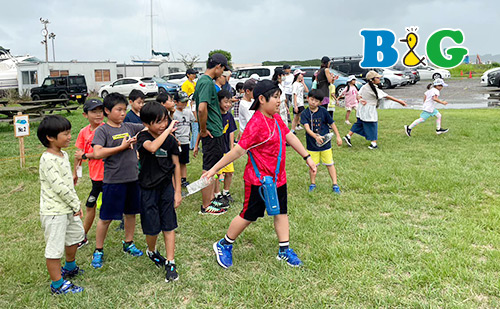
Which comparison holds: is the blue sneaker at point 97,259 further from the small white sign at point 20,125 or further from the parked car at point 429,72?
the parked car at point 429,72

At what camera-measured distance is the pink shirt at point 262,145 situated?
3.22 metres

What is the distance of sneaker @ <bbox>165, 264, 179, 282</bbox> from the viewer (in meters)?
3.14

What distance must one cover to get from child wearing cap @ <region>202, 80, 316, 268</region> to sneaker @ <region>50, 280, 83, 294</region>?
1157mm

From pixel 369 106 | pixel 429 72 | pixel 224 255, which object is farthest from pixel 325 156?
pixel 429 72

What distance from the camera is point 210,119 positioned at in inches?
185

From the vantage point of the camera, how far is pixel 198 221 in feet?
14.7

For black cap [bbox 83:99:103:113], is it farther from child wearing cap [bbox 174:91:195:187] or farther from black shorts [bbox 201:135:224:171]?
child wearing cap [bbox 174:91:195:187]

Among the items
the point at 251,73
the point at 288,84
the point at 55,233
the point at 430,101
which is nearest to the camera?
the point at 55,233

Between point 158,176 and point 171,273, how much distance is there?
2.64 feet

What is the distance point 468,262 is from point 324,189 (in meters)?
2.46

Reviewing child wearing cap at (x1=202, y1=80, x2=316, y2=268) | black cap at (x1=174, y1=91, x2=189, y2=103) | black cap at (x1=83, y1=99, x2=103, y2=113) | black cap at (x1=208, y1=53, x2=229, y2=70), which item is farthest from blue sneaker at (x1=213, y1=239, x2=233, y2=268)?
black cap at (x1=174, y1=91, x2=189, y2=103)

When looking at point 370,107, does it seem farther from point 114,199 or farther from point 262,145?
point 114,199

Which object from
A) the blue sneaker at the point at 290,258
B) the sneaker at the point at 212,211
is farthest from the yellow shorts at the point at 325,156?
the blue sneaker at the point at 290,258

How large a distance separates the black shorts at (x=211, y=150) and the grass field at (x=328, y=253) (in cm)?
66
